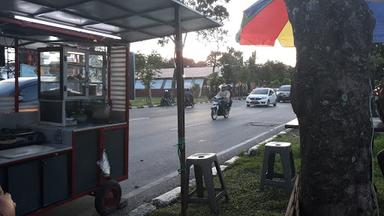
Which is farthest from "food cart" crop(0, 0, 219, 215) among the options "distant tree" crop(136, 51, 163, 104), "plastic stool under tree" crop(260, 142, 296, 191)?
"distant tree" crop(136, 51, 163, 104)

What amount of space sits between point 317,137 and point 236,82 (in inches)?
2237

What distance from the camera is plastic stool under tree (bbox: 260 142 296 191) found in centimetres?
569

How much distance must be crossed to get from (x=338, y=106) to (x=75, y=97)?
339 centimetres

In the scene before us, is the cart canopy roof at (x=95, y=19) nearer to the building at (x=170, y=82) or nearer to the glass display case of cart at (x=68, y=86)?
the glass display case of cart at (x=68, y=86)

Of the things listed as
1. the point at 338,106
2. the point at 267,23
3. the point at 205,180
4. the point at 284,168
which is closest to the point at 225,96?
the point at 267,23

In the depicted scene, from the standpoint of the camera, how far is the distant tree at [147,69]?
1372 inches

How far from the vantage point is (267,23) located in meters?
7.49

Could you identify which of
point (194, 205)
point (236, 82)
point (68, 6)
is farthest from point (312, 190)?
point (236, 82)

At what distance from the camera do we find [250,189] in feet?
19.8

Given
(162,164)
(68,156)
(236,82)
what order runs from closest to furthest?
(68,156) < (162,164) < (236,82)

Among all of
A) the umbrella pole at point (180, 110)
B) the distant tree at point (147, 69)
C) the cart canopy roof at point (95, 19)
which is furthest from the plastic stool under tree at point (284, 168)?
the distant tree at point (147, 69)

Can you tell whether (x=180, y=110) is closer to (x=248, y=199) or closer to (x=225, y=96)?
(x=248, y=199)

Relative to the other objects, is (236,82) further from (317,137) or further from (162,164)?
→ (317,137)

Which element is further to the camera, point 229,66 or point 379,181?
point 229,66
